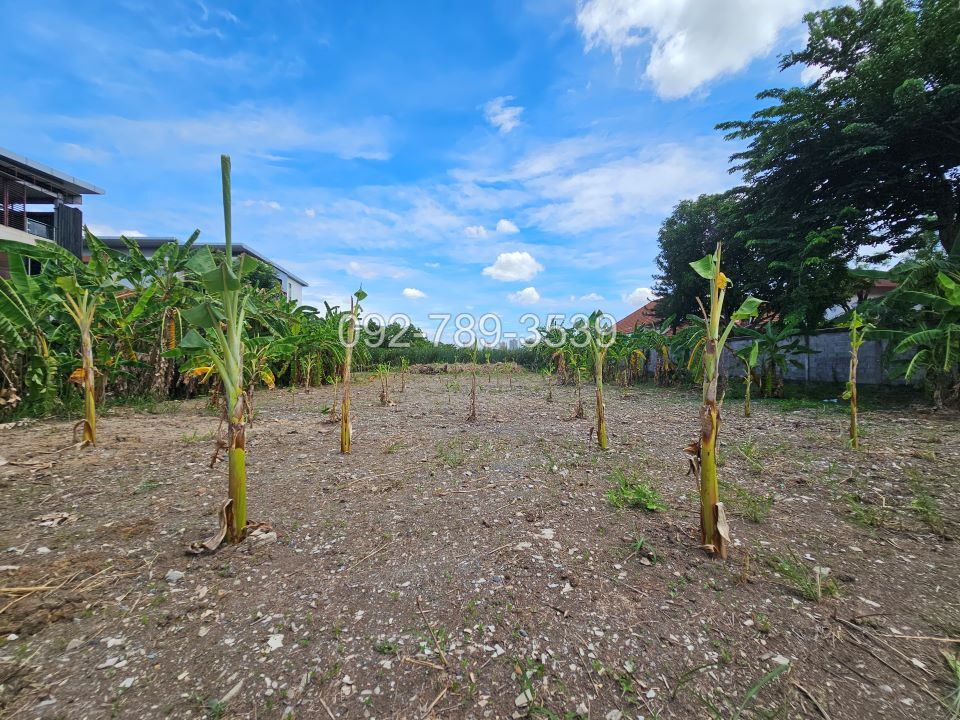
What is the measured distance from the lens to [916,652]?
60.2 inches

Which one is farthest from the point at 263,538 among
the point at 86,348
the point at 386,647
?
the point at 86,348

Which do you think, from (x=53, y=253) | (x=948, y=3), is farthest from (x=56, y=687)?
(x=948, y=3)

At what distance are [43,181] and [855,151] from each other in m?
24.1

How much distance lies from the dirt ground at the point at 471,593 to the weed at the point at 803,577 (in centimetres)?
2

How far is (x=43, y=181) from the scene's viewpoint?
13.8 m

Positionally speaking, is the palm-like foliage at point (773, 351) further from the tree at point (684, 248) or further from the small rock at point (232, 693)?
the small rock at point (232, 693)

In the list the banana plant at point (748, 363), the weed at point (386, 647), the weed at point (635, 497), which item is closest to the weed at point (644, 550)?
the weed at point (635, 497)

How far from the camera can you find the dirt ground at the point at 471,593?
1356mm

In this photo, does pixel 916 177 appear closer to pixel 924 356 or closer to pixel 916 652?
pixel 924 356

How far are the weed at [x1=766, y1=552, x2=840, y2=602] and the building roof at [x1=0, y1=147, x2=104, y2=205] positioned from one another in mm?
20136

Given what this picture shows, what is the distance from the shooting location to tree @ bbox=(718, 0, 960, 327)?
8.00 meters

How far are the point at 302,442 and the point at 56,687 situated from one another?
10.7 feet

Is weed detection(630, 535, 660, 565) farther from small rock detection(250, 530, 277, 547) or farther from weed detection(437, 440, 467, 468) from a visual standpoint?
small rock detection(250, 530, 277, 547)

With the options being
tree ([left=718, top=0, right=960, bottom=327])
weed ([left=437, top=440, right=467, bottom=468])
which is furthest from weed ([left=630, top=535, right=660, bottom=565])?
tree ([left=718, top=0, right=960, bottom=327])
